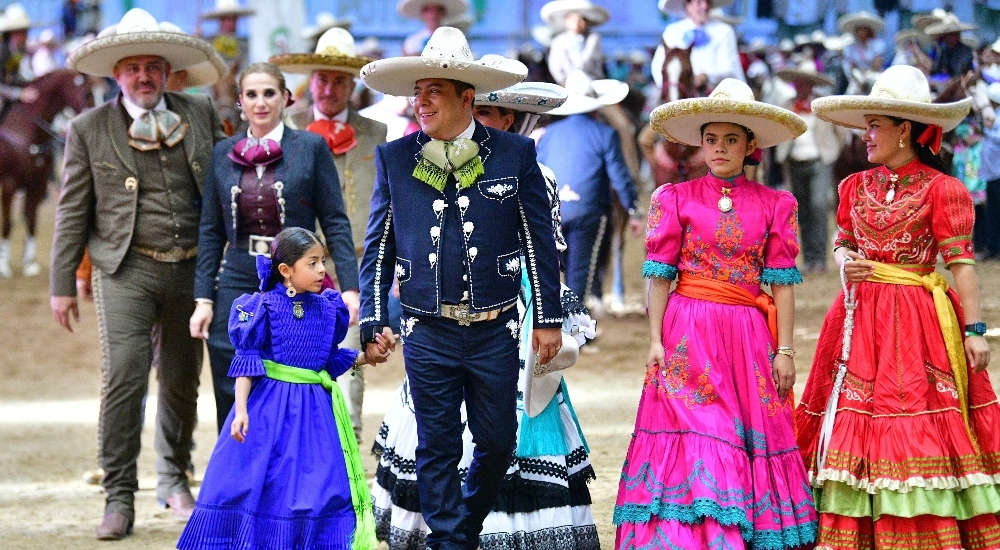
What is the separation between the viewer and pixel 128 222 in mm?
7117

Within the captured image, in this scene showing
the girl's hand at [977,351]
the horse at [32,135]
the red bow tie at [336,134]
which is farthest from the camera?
the horse at [32,135]

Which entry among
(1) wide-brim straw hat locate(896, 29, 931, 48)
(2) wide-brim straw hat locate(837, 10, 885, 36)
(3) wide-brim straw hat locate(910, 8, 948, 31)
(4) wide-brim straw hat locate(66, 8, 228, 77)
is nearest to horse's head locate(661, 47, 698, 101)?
(1) wide-brim straw hat locate(896, 29, 931, 48)

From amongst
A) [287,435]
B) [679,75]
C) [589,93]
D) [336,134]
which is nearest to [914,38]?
[679,75]

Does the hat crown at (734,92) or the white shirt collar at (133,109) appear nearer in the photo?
the hat crown at (734,92)

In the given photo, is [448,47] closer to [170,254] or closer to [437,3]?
[170,254]

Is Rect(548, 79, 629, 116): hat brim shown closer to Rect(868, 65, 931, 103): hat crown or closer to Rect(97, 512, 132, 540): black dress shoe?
Rect(868, 65, 931, 103): hat crown

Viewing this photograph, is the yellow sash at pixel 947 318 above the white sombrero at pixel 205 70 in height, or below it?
below

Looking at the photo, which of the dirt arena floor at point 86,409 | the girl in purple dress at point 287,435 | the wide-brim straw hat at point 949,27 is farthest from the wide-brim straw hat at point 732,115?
the wide-brim straw hat at point 949,27

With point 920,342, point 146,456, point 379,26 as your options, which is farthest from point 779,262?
point 379,26

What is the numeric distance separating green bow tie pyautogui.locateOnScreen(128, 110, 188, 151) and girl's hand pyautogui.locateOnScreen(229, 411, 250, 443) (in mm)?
1801

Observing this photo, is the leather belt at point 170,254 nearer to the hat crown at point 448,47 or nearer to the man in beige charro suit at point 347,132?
the man in beige charro suit at point 347,132

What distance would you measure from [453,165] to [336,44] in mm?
3613

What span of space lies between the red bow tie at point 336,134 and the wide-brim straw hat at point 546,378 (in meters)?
2.68

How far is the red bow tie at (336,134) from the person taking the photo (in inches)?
333
